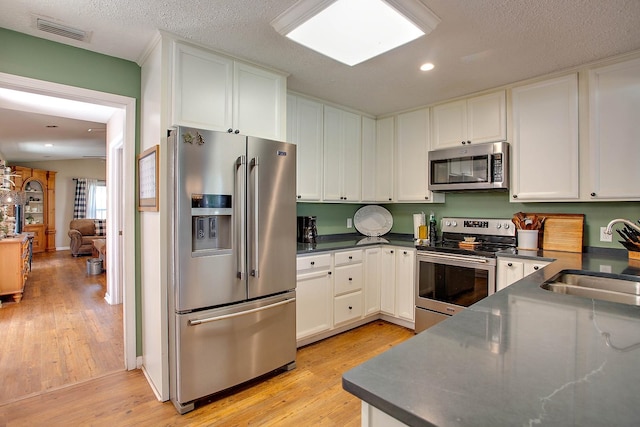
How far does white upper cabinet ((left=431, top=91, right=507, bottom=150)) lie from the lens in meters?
3.05

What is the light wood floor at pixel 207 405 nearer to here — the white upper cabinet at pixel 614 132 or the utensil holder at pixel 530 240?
the utensil holder at pixel 530 240

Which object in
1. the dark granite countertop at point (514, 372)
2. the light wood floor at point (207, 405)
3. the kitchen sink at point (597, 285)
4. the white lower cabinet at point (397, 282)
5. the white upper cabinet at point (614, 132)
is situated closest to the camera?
the dark granite countertop at point (514, 372)

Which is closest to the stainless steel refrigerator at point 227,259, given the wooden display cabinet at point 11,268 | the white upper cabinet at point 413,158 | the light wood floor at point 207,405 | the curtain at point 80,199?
the light wood floor at point 207,405

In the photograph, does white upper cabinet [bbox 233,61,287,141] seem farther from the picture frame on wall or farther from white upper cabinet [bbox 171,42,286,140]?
the picture frame on wall

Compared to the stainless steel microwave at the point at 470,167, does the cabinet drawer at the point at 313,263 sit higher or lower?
lower

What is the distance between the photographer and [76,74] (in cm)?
236

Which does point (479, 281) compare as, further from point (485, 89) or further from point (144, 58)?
point (144, 58)

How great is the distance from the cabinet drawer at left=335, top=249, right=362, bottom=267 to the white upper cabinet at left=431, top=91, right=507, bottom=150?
138 cm

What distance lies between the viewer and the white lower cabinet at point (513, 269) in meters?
2.50

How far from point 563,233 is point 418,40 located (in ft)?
6.64

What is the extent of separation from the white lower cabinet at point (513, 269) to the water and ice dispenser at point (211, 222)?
212cm

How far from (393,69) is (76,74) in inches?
92.4

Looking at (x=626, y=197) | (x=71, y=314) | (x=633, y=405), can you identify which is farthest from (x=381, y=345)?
(x=71, y=314)

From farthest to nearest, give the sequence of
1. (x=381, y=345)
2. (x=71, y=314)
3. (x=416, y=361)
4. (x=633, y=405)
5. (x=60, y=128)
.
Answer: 1. (x=60, y=128)
2. (x=71, y=314)
3. (x=381, y=345)
4. (x=416, y=361)
5. (x=633, y=405)
